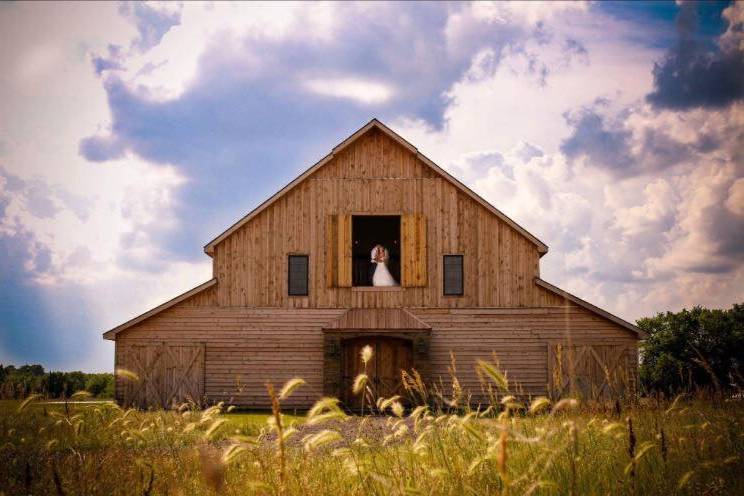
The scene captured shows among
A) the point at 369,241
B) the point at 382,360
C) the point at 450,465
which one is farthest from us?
the point at 369,241

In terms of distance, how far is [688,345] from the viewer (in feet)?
107

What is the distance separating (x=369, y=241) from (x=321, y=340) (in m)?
8.09

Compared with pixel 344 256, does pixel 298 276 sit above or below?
below

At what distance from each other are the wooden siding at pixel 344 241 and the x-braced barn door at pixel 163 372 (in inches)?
88.4

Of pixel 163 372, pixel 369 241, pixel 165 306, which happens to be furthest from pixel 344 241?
pixel 163 372

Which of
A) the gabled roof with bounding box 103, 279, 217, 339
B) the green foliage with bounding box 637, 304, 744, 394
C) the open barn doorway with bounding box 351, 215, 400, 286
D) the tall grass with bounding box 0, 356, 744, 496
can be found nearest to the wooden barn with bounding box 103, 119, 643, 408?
the gabled roof with bounding box 103, 279, 217, 339

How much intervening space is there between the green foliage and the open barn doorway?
13002 mm

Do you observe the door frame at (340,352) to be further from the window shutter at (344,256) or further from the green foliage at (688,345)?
the green foliage at (688,345)

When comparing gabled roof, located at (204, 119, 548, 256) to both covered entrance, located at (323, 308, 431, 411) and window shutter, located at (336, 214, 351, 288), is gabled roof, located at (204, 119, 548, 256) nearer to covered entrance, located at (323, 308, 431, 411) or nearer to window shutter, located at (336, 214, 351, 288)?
window shutter, located at (336, 214, 351, 288)

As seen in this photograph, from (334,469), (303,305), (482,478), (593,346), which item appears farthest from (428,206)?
(482,478)

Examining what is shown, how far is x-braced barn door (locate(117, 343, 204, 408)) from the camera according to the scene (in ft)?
78.5

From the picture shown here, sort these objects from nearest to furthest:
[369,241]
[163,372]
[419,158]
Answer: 1. [163,372]
2. [419,158]
3. [369,241]

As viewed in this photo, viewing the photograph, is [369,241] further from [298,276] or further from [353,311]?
[353,311]

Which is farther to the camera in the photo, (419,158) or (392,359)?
(419,158)
